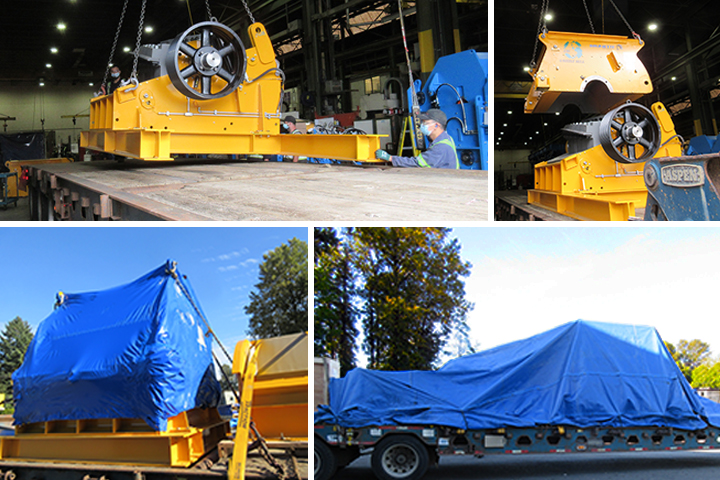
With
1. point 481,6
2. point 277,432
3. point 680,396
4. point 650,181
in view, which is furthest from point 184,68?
point 481,6

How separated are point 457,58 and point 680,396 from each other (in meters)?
6.97

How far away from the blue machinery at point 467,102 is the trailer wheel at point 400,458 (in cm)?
542

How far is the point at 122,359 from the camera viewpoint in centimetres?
503

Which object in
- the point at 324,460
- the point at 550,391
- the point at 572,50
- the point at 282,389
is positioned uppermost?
the point at 572,50

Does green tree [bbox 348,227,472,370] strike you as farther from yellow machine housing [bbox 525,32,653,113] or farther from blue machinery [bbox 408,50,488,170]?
yellow machine housing [bbox 525,32,653,113]

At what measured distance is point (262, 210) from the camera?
3680mm

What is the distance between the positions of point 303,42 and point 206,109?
46.7 ft

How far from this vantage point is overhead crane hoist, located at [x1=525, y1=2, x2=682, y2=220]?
7465 mm

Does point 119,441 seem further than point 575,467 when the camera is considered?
No

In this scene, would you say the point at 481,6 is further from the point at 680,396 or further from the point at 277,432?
the point at 277,432

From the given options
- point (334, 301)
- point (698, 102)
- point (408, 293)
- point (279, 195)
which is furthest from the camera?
point (698, 102)

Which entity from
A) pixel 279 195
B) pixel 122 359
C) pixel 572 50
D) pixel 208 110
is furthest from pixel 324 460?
pixel 572 50

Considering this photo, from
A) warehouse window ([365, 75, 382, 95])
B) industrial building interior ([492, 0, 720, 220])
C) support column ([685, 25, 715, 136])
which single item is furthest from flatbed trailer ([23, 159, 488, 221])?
warehouse window ([365, 75, 382, 95])

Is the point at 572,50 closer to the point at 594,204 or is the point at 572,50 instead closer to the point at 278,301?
the point at 594,204
